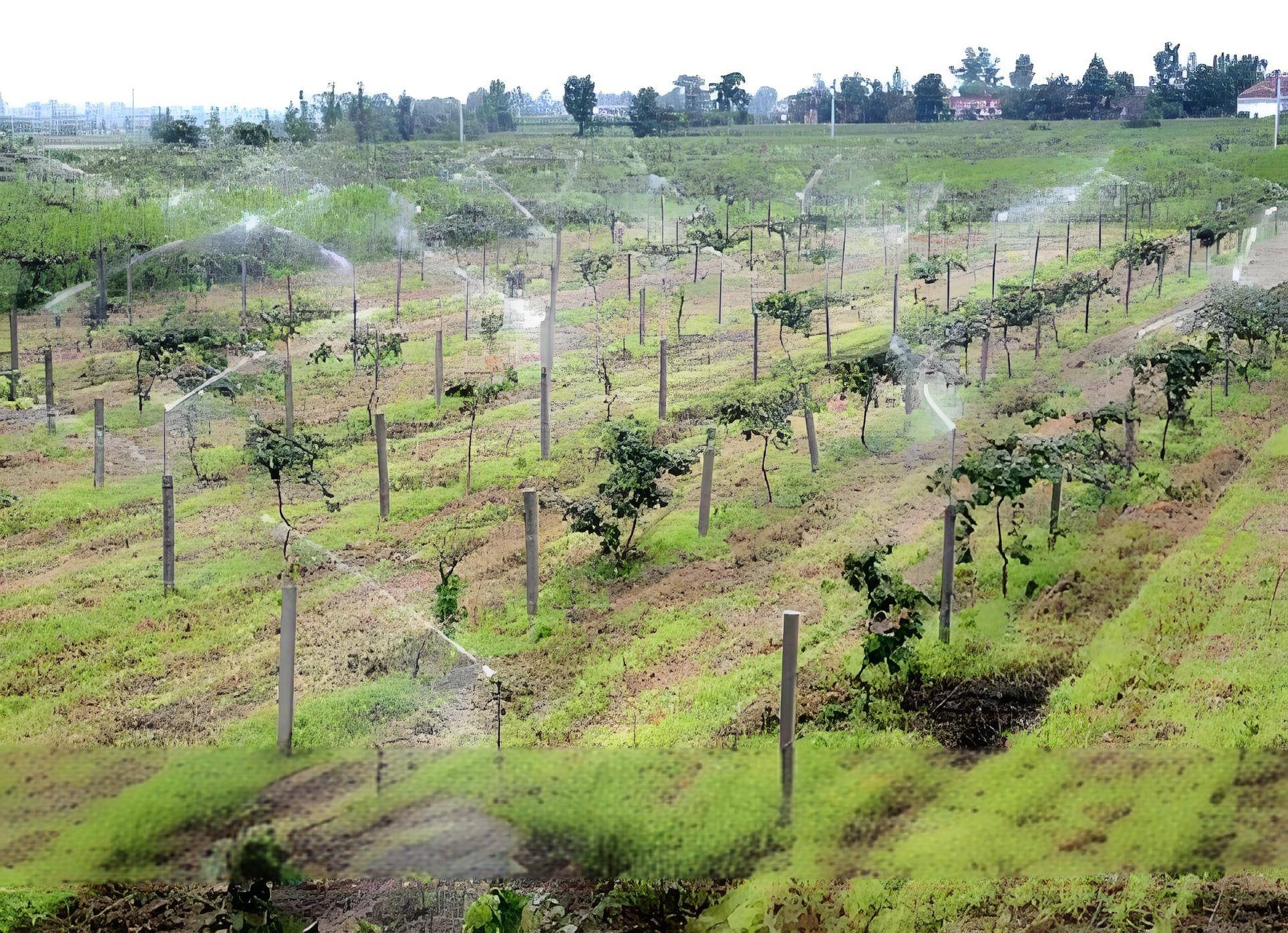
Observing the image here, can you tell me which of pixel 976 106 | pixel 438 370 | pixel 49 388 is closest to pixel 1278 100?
pixel 976 106

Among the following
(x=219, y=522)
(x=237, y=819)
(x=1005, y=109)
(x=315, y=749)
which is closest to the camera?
(x=237, y=819)

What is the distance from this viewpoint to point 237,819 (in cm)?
380

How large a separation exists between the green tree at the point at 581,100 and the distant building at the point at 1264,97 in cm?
459

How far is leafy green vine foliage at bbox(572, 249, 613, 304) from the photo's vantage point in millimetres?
9945

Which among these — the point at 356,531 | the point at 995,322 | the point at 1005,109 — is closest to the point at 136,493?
the point at 356,531

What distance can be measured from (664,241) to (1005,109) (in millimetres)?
2960

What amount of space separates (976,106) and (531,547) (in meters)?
5.23

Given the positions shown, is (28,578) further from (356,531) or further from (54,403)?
(54,403)

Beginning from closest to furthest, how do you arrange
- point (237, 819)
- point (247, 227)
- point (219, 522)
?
point (237, 819), point (219, 522), point (247, 227)

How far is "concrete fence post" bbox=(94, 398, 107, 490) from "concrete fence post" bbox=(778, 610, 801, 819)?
191 inches

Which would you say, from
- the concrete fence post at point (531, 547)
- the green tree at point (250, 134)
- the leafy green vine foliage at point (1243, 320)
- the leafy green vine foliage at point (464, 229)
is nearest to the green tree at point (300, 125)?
the green tree at point (250, 134)

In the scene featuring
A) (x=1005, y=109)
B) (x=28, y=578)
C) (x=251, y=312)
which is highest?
(x=1005, y=109)

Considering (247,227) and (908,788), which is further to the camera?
(247,227)

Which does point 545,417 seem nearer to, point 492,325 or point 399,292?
point 492,325
